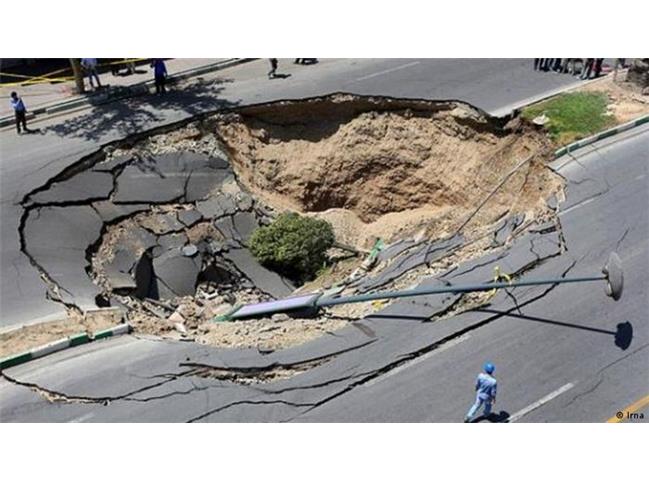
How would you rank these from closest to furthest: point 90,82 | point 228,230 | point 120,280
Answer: point 120,280, point 228,230, point 90,82

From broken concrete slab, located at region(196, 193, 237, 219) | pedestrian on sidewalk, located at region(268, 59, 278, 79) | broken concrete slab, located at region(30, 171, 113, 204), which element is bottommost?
broken concrete slab, located at region(196, 193, 237, 219)

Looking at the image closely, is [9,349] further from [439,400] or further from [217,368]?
[439,400]

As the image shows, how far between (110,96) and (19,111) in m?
2.53

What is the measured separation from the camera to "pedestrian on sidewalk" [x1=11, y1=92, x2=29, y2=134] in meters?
17.7

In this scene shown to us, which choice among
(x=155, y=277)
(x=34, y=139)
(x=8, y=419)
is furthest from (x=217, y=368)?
(x=34, y=139)

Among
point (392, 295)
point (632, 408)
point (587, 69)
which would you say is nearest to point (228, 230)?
point (392, 295)

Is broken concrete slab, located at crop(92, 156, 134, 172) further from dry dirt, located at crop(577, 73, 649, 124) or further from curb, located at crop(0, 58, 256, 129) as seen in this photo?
dry dirt, located at crop(577, 73, 649, 124)

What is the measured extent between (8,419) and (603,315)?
9.68 meters

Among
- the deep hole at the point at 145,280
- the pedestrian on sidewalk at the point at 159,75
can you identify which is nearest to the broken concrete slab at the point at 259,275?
the deep hole at the point at 145,280

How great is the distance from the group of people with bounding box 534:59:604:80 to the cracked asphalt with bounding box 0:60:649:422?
675 centimetres

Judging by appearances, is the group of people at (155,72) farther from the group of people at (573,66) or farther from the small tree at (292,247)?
the group of people at (573,66)

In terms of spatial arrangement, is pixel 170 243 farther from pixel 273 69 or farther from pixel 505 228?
pixel 505 228

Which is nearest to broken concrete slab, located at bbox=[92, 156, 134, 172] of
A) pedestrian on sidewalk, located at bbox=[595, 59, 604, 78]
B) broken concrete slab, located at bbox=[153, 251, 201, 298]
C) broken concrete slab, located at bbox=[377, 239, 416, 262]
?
broken concrete slab, located at bbox=[153, 251, 201, 298]

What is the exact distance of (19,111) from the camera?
17.9m
